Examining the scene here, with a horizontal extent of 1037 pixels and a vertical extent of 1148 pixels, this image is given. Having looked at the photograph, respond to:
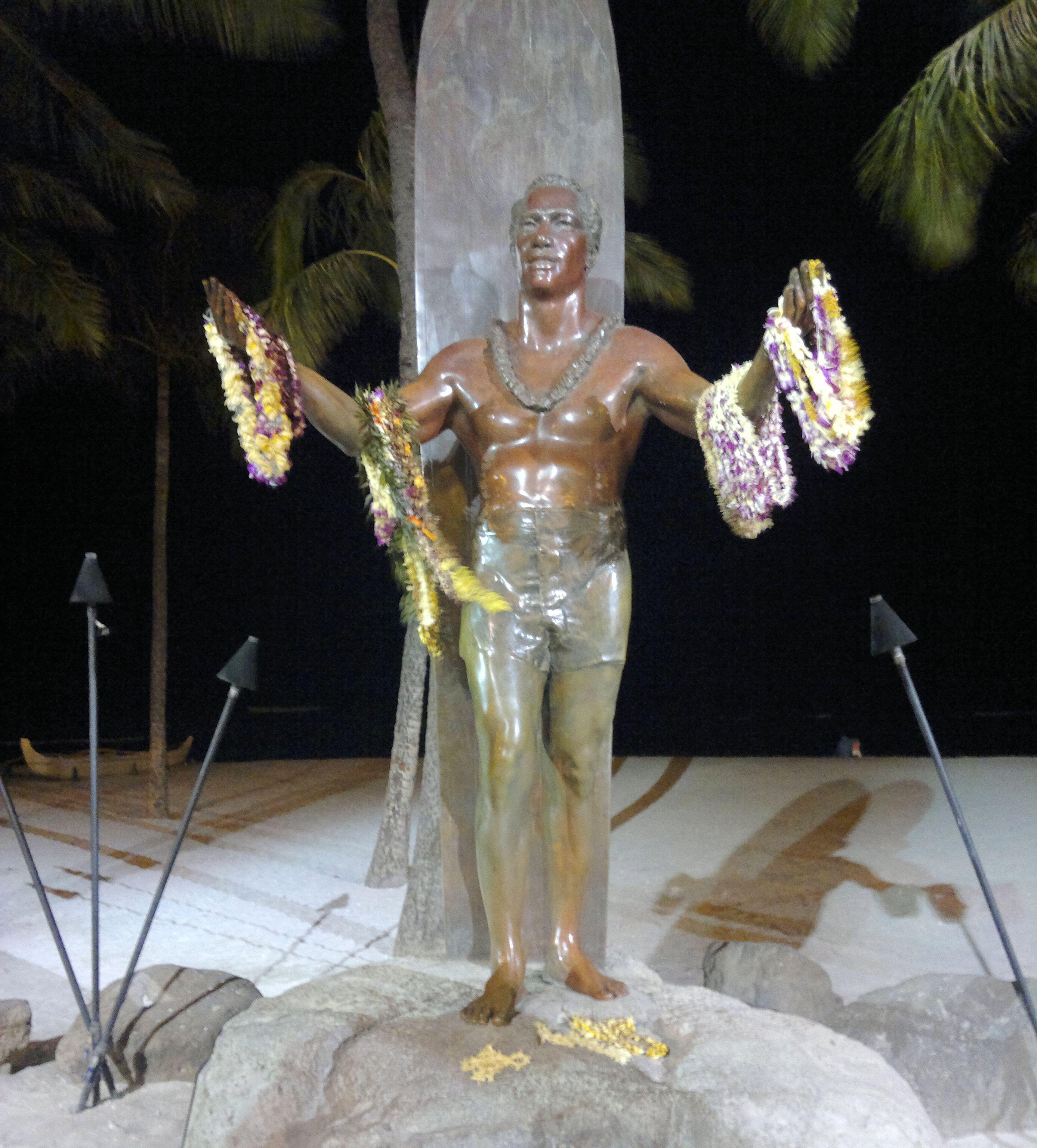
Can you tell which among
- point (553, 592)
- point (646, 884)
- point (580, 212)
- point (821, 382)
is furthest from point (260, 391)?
point (646, 884)

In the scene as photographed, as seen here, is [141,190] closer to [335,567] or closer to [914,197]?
[914,197]

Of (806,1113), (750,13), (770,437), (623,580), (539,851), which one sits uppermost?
(750,13)

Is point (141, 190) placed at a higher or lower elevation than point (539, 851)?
higher

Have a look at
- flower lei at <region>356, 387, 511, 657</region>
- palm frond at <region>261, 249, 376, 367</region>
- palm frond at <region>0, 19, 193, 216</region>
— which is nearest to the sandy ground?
flower lei at <region>356, 387, 511, 657</region>

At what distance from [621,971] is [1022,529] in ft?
45.9

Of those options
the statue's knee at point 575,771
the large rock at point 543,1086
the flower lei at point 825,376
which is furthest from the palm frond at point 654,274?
the large rock at point 543,1086

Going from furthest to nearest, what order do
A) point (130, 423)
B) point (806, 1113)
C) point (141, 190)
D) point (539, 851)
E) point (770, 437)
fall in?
point (130, 423), point (141, 190), point (539, 851), point (770, 437), point (806, 1113)

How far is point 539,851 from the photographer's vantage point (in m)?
3.84

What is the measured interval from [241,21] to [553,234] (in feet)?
18.4

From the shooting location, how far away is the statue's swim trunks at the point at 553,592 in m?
3.47

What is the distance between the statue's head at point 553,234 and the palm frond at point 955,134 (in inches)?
193

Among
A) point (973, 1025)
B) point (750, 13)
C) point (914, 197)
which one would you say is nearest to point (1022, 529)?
point (914, 197)

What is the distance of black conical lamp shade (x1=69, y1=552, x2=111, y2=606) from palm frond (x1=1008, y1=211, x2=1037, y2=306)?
7.99 m

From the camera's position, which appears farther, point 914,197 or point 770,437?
point 914,197
